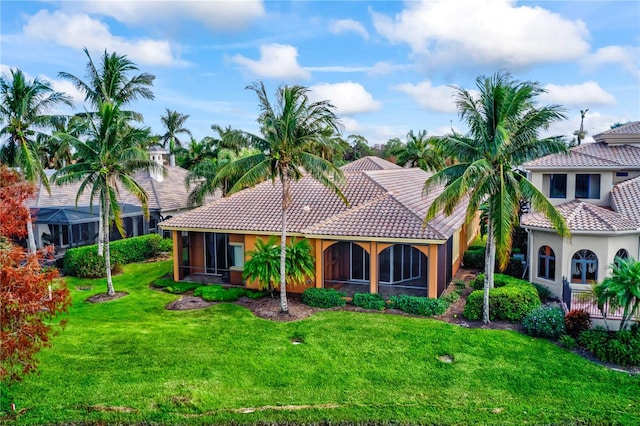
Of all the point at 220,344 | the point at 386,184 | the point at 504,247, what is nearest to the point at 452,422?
the point at 504,247

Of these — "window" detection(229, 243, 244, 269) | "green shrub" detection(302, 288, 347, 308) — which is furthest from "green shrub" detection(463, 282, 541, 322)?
"window" detection(229, 243, 244, 269)

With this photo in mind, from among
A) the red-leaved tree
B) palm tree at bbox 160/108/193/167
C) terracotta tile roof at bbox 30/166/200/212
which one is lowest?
the red-leaved tree

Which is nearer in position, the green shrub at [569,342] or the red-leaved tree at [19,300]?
the red-leaved tree at [19,300]

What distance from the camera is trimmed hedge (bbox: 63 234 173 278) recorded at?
80.3 ft

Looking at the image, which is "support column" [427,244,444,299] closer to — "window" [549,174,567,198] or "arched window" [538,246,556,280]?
"arched window" [538,246,556,280]

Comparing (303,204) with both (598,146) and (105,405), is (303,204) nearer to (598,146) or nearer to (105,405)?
(105,405)

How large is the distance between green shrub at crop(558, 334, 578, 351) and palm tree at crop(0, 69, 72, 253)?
70.9 feet

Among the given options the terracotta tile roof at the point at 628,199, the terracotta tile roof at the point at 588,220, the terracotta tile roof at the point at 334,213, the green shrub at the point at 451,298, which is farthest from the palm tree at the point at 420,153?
the green shrub at the point at 451,298

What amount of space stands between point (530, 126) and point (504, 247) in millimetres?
4040

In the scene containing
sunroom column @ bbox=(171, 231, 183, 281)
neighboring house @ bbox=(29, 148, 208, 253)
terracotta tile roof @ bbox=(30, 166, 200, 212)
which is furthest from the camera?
terracotta tile roof @ bbox=(30, 166, 200, 212)

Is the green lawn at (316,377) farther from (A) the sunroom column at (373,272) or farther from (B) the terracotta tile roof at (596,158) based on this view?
(B) the terracotta tile roof at (596,158)

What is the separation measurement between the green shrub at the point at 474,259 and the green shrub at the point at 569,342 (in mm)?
10792

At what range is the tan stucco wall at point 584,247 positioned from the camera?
1875 centimetres

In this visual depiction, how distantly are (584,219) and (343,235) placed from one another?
392 inches
